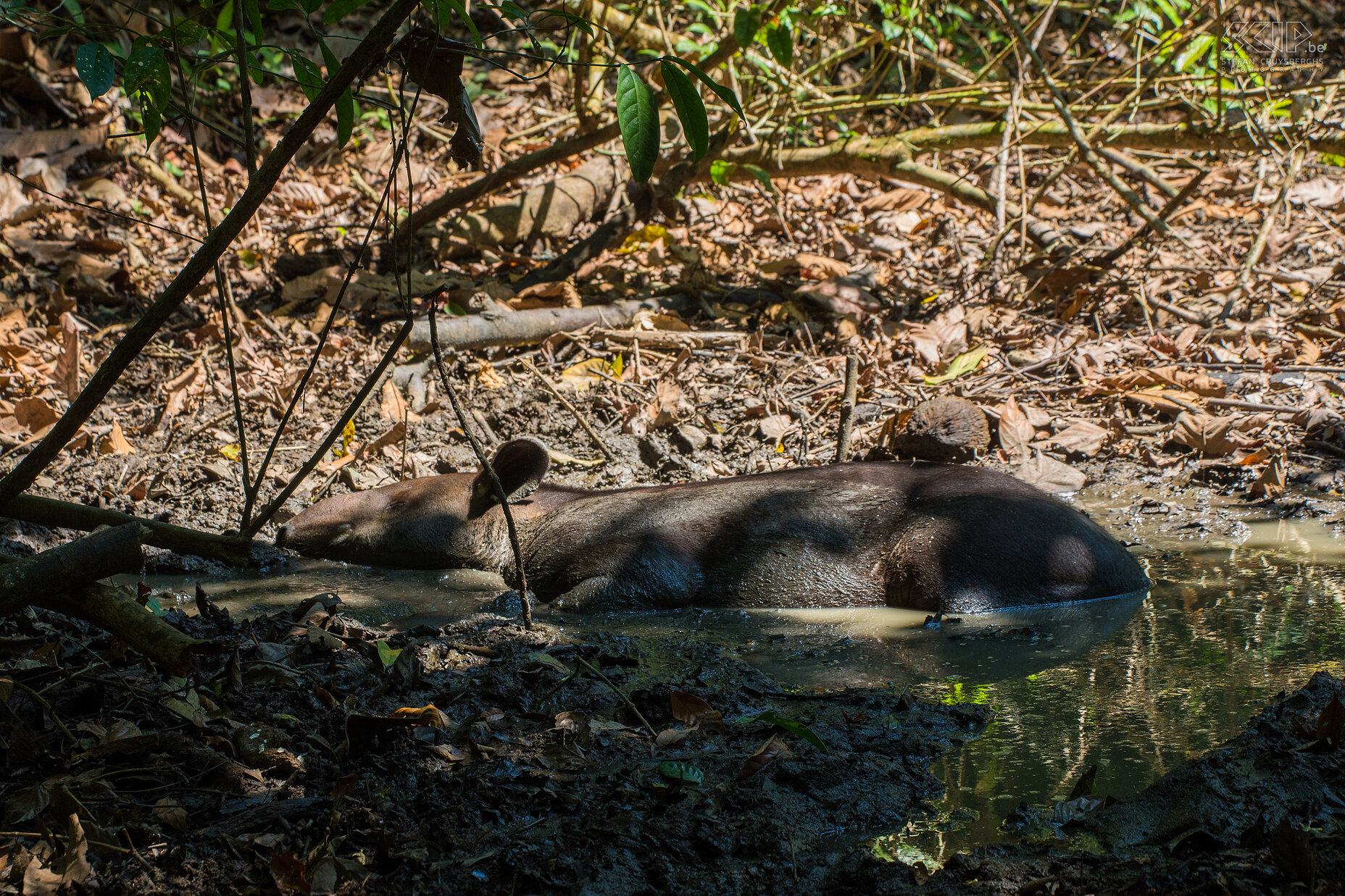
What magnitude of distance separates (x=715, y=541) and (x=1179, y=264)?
5762 mm

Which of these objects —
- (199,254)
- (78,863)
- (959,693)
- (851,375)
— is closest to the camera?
(78,863)

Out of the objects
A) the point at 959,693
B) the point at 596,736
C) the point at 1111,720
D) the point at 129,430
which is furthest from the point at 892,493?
the point at 129,430

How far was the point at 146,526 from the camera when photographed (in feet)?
8.41

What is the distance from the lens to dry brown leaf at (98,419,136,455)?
19.6ft

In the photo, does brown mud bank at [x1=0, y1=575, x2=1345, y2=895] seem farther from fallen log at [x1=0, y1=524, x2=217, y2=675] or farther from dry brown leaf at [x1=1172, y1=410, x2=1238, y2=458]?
dry brown leaf at [x1=1172, y1=410, x2=1238, y2=458]

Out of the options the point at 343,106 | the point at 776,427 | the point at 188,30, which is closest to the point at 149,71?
the point at 188,30

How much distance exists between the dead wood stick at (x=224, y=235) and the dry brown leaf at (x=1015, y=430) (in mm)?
4934

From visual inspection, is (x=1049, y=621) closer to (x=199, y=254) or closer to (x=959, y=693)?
(x=959, y=693)

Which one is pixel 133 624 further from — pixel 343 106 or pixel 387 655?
pixel 343 106

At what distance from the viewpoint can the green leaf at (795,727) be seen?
2.54m

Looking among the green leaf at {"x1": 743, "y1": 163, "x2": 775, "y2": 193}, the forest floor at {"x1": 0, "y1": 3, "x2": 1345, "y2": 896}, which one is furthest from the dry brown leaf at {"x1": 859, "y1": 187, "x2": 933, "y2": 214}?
the green leaf at {"x1": 743, "y1": 163, "x2": 775, "y2": 193}

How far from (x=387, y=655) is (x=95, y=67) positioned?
71.6 inches

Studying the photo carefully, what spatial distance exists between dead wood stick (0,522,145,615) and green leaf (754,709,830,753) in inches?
64.0

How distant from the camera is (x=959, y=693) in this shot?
314 centimetres
